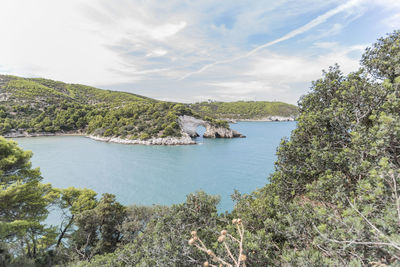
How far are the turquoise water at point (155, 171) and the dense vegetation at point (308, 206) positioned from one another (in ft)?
27.7

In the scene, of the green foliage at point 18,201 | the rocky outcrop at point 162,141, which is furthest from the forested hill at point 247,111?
the green foliage at point 18,201

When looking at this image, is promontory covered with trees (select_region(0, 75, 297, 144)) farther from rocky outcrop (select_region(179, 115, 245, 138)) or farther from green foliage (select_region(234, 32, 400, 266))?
green foliage (select_region(234, 32, 400, 266))

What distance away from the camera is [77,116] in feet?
208

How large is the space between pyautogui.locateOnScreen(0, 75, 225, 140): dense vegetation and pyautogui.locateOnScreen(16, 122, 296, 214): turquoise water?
430 inches

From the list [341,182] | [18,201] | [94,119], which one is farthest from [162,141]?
[341,182]

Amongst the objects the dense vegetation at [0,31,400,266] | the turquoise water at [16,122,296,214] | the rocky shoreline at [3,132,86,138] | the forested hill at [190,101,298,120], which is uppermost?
the forested hill at [190,101,298,120]

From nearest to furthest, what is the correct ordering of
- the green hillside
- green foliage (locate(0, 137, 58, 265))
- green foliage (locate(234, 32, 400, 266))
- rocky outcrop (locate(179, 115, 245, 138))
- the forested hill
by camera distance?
green foliage (locate(234, 32, 400, 266)), green foliage (locate(0, 137, 58, 265)), the green hillside, rocky outcrop (locate(179, 115, 245, 138)), the forested hill

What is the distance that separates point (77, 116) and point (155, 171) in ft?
179

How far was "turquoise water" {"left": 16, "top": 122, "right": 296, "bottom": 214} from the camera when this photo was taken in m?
19.4

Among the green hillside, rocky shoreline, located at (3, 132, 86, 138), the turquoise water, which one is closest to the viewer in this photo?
the turquoise water

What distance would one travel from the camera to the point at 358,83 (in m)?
5.86

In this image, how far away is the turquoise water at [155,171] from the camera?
19.4 m

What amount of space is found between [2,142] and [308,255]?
12.8 m

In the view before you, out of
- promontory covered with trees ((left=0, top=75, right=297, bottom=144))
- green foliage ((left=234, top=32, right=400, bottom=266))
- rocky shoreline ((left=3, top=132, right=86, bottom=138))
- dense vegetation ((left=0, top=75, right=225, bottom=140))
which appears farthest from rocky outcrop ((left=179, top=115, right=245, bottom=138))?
green foliage ((left=234, top=32, right=400, bottom=266))
